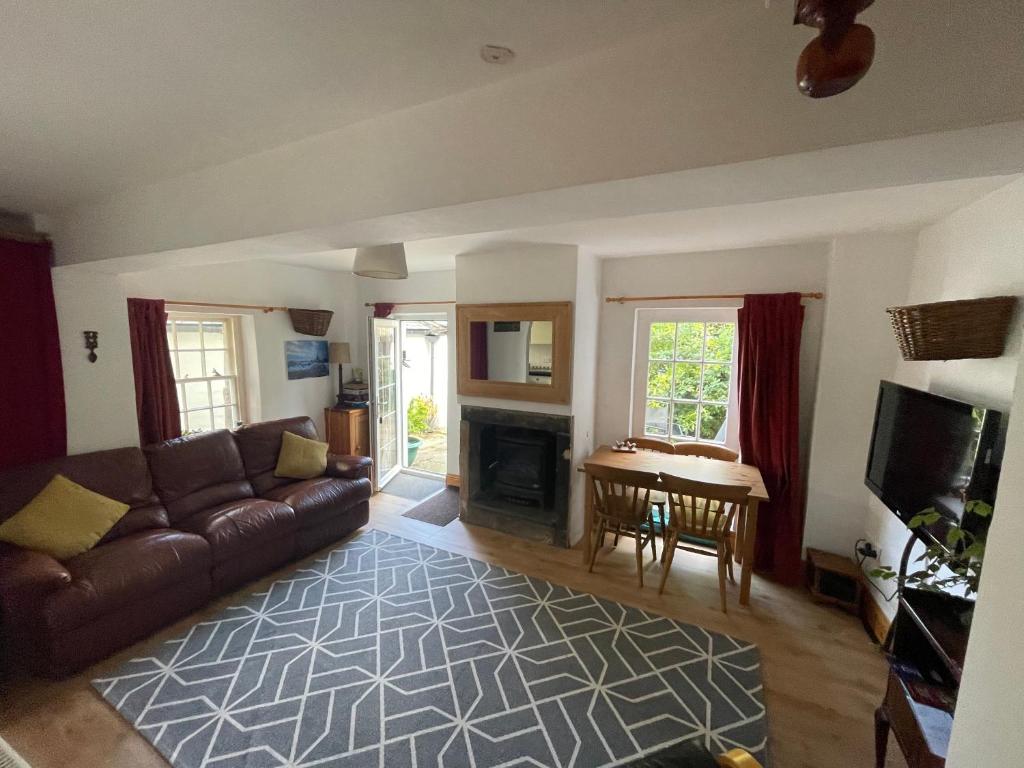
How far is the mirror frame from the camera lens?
306 centimetres

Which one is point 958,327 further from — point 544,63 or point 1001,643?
point 544,63

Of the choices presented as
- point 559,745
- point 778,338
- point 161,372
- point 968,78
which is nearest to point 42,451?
point 161,372

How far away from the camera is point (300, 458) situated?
3363 mm

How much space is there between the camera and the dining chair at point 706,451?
121 inches

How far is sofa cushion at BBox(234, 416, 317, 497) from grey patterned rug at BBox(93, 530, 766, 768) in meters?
0.96

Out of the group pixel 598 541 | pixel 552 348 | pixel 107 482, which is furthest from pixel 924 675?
pixel 107 482

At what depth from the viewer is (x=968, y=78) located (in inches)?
28.6

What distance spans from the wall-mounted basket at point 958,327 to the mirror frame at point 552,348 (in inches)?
73.5

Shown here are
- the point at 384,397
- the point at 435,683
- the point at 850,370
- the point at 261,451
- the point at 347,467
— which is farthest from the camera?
the point at 384,397

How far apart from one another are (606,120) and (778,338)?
7.99 ft

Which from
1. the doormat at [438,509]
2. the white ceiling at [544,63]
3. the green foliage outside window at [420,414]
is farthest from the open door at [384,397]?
the white ceiling at [544,63]

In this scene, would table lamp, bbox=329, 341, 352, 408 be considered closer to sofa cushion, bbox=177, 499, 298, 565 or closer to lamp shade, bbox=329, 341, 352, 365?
lamp shade, bbox=329, 341, 352, 365

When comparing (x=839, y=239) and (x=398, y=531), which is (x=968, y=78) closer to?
(x=839, y=239)

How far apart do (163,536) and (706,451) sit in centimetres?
371
